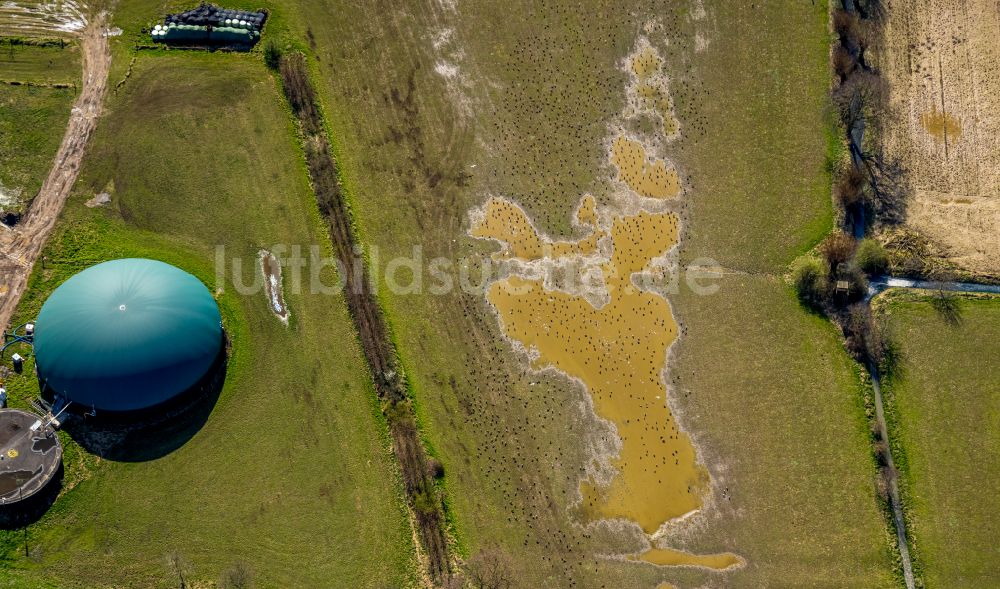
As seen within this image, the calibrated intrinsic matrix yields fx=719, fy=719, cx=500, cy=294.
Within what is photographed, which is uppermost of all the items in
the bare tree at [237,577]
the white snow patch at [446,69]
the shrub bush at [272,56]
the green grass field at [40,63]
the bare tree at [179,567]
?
the green grass field at [40,63]

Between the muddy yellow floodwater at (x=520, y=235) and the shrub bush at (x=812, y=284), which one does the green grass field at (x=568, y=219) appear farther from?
the shrub bush at (x=812, y=284)

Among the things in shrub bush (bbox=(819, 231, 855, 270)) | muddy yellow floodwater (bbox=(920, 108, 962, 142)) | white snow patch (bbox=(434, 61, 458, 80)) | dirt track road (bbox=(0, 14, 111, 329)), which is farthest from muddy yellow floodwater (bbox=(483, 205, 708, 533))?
dirt track road (bbox=(0, 14, 111, 329))

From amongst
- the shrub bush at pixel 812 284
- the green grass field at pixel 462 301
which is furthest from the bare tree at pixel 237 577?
the shrub bush at pixel 812 284

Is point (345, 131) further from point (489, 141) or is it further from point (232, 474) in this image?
point (232, 474)

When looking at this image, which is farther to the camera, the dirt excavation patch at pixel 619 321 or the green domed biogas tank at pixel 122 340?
the dirt excavation patch at pixel 619 321

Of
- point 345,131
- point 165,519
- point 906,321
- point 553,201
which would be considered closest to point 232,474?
point 165,519

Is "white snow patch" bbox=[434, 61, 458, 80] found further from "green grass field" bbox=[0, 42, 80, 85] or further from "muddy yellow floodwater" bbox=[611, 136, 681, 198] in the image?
"green grass field" bbox=[0, 42, 80, 85]
